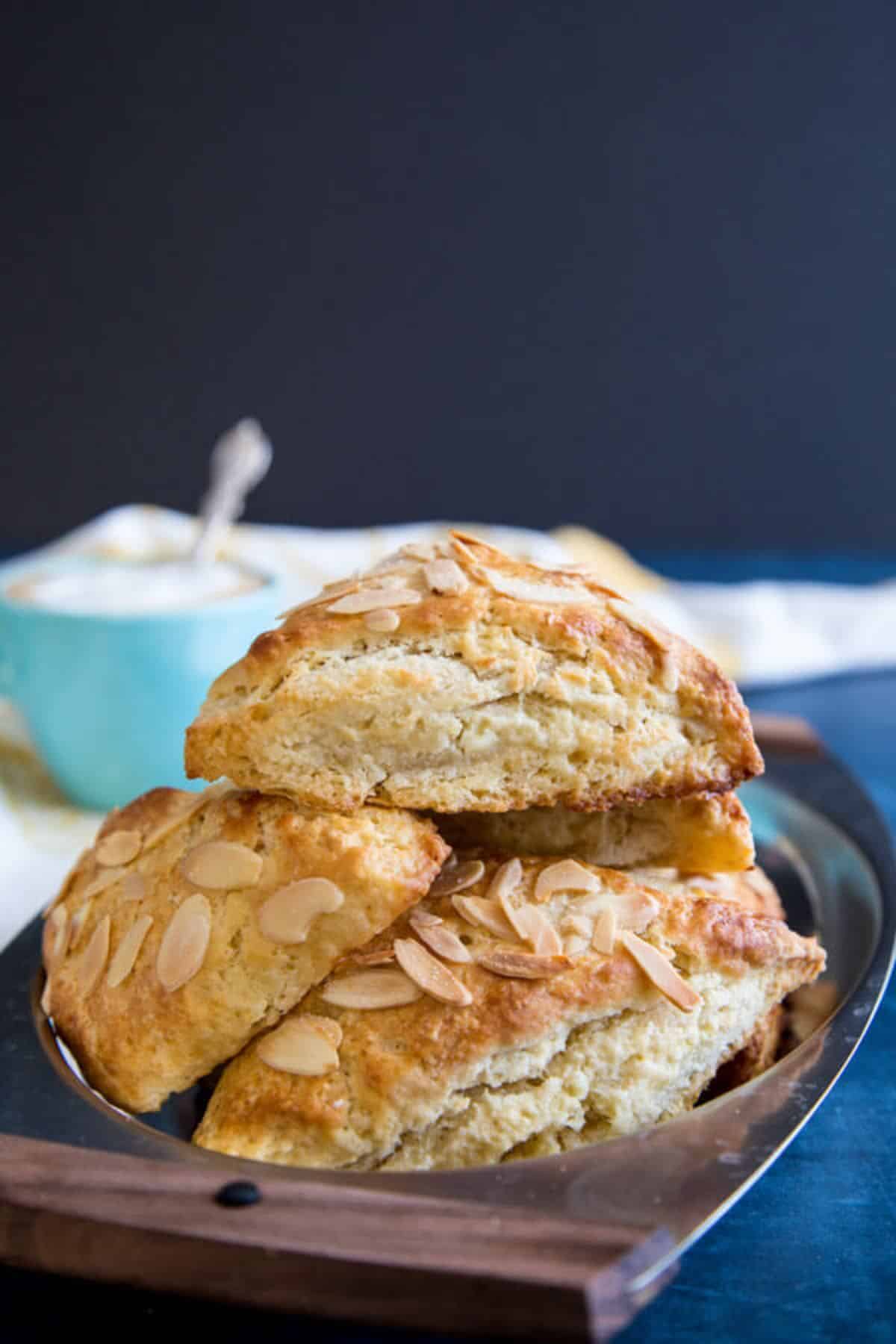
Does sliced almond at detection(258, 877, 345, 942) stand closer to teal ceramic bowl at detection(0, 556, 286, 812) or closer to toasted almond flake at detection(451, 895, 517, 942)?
toasted almond flake at detection(451, 895, 517, 942)

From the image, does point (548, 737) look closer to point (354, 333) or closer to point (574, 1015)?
point (574, 1015)

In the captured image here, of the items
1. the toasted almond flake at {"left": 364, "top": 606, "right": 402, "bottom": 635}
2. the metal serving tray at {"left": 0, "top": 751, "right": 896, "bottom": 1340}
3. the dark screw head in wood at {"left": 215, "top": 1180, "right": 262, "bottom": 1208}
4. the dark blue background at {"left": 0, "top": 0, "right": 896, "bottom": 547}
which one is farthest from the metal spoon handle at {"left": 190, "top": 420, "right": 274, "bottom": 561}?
the dark blue background at {"left": 0, "top": 0, "right": 896, "bottom": 547}

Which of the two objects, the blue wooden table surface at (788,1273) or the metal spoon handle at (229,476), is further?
the metal spoon handle at (229,476)

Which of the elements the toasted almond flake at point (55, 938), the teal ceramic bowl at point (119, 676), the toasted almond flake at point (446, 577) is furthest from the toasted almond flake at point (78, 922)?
the teal ceramic bowl at point (119, 676)

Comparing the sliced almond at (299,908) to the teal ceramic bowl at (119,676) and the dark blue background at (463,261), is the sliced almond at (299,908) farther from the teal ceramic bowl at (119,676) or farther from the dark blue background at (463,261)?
the dark blue background at (463,261)

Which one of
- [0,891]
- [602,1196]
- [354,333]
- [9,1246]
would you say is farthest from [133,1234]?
[354,333]

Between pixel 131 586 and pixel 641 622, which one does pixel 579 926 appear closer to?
pixel 641 622
